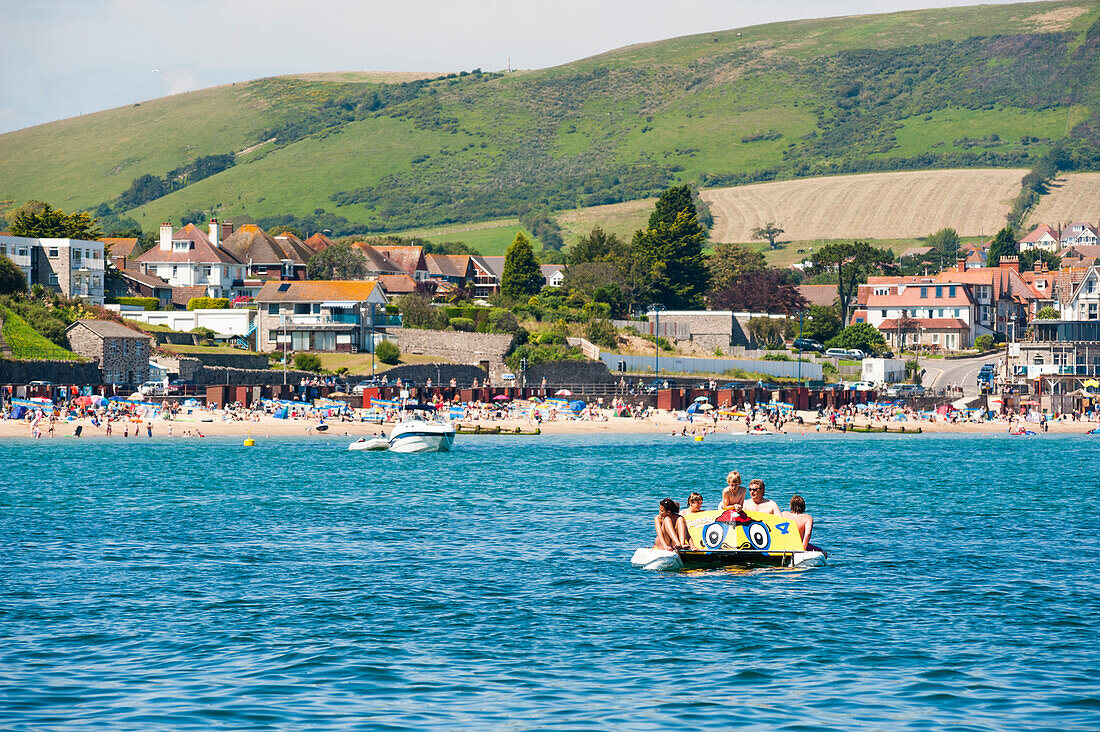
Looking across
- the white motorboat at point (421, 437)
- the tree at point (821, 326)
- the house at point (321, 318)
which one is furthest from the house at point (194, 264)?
the tree at point (821, 326)

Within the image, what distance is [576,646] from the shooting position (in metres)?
23.7

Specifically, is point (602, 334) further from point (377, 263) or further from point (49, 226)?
point (49, 226)

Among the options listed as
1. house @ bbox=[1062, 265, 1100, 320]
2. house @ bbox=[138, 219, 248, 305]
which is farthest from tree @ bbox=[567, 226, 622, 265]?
house @ bbox=[1062, 265, 1100, 320]

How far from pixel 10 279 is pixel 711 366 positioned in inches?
2447

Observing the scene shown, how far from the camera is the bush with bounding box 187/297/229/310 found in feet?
405

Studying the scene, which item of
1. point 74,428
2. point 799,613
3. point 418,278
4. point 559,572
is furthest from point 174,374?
point 799,613

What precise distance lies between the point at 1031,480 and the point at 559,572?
3734cm

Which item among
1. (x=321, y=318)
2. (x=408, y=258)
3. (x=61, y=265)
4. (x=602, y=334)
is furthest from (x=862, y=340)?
(x=61, y=265)

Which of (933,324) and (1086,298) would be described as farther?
(933,324)

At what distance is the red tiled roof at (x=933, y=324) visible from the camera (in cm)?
14175

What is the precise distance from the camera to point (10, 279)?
104 meters

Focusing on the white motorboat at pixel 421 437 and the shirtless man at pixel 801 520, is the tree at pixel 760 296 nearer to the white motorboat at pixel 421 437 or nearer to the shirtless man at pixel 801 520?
the white motorboat at pixel 421 437

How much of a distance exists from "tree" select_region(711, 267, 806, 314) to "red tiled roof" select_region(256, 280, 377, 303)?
146 feet

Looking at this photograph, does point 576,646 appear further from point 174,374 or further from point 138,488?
point 174,374
